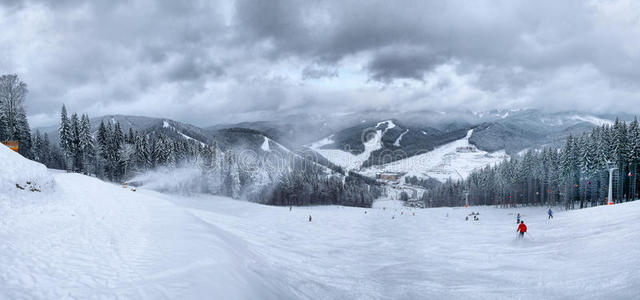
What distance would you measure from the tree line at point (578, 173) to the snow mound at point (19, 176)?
63.8 meters

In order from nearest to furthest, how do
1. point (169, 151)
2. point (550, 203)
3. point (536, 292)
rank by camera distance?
1. point (536, 292)
2. point (550, 203)
3. point (169, 151)

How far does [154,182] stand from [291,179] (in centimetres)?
4675

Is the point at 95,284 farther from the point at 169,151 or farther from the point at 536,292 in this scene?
the point at 169,151

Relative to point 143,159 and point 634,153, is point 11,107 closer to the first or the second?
point 143,159

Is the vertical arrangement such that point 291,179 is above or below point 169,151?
below

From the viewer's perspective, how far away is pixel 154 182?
72562 mm

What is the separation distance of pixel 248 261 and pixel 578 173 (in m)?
73.5

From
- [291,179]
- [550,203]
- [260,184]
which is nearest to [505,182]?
[550,203]

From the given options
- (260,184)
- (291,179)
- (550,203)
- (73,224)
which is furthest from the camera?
(291,179)

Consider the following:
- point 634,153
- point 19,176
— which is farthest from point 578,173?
point 19,176

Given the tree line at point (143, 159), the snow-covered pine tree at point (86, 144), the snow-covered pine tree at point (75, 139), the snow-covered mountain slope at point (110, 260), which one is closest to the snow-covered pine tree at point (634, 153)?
the snow-covered mountain slope at point (110, 260)

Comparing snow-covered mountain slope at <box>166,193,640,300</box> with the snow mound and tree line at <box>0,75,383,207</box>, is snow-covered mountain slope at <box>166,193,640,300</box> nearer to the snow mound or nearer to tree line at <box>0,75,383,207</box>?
the snow mound

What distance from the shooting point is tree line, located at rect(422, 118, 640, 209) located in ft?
168

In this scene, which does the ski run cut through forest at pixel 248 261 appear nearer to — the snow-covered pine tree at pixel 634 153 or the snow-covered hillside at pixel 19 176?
the snow-covered hillside at pixel 19 176
